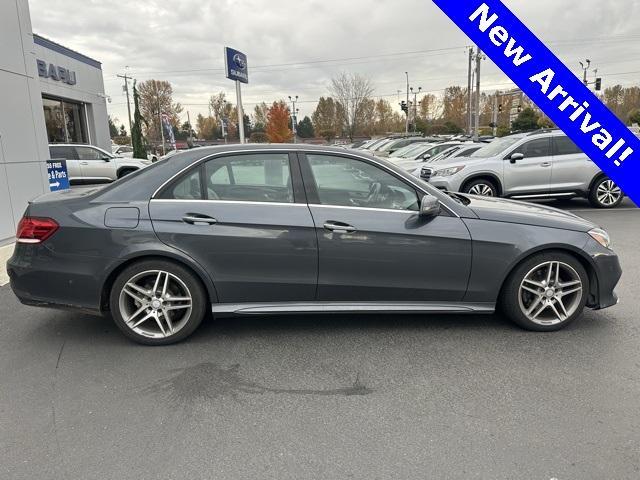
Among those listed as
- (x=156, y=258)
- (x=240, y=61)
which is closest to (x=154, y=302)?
(x=156, y=258)

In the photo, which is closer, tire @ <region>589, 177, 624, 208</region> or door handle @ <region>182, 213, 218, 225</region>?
door handle @ <region>182, 213, 218, 225</region>

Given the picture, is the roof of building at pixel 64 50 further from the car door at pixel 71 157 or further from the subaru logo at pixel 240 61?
the subaru logo at pixel 240 61

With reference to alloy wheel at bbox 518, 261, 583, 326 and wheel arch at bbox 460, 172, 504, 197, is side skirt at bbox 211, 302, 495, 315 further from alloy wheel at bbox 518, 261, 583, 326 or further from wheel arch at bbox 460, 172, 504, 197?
wheel arch at bbox 460, 172, 504, 197

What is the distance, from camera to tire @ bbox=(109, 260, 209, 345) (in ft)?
11.9

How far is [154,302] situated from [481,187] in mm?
8293

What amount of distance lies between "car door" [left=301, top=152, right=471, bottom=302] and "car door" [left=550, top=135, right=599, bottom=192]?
25.0 feet

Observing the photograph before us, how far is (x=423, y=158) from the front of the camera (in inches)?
647

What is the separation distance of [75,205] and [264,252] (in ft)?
5.04

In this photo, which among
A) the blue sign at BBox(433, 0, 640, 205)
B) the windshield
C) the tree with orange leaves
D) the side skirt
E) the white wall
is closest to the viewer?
the blue sign at BBox(433, 0, 640, 205)

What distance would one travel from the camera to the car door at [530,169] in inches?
398

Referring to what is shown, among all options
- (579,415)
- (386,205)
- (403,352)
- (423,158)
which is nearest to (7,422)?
(403,352)

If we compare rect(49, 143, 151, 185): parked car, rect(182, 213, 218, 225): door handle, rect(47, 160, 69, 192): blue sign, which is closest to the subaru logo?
rect(47, 160, 69, 192): blue sign

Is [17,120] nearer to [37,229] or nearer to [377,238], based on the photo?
[37,229]

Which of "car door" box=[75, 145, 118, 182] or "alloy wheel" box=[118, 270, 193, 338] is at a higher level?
"car door" box=[75, 145, 118, 182]
